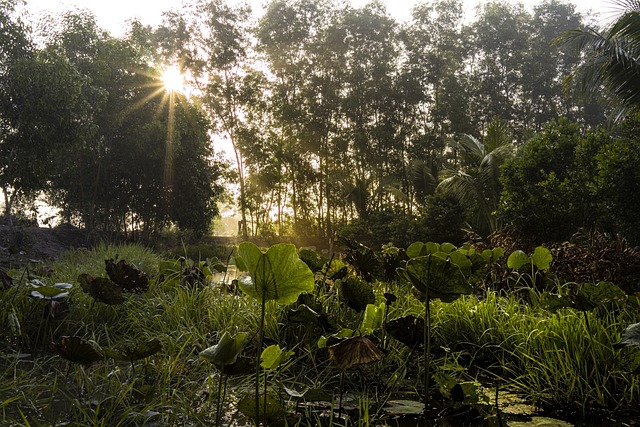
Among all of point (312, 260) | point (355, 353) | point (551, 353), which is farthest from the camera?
point (312, 260)

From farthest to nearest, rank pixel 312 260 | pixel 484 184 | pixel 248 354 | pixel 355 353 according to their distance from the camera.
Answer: pixel 484 184
pixel 312 260
pixel 248 354
pixel 355 353

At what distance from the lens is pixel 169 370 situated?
1875mm

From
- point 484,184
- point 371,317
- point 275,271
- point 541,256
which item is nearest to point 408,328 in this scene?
point 371,317

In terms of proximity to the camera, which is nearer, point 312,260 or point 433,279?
point 433,279

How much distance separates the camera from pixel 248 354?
2.53 metres

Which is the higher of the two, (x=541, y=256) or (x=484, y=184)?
(x=484, y=184)

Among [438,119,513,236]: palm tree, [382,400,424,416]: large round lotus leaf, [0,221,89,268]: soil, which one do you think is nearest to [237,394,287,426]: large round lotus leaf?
[382,400,424,416]: large round lotus leaf

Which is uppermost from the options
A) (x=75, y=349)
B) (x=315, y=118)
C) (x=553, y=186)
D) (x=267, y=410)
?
(x=315, y=118)

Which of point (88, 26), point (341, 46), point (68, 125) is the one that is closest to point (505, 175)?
point (68, 125)

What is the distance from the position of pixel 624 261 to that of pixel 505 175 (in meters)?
5.65

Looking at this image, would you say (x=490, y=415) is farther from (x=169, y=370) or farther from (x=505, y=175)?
(x=505, y=175)

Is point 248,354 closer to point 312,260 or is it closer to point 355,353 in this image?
point 312,260

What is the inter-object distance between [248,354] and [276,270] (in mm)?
1536

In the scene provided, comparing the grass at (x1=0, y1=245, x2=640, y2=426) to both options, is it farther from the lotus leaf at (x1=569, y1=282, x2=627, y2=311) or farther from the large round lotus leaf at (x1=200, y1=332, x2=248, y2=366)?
the large round lotus leaf at (x1=200, y1=332, x2=248, y2=366)
